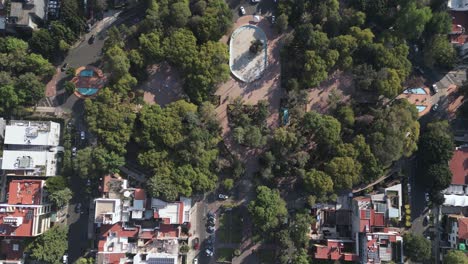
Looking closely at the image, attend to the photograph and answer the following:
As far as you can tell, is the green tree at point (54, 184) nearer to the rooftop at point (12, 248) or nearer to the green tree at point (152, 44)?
the rooftop at point (12, 248)

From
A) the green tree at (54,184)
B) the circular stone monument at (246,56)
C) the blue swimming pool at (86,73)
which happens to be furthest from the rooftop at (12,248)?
the circular stone monument at (246,56)

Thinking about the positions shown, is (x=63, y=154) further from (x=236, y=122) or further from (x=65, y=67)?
(x=236, y=122)

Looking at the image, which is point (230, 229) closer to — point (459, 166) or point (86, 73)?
point (86, 73)

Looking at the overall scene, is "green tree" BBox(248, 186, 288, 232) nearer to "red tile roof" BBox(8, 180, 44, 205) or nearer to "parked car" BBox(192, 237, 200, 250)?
"parked car" BBox(192, 237, 200, 250)

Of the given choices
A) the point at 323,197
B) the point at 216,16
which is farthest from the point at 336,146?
the point at 216,16

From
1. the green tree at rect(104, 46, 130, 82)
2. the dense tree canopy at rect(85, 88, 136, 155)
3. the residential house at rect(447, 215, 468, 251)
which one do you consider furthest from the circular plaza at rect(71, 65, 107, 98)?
the residential house at rect(447, 215, 468, 251)
